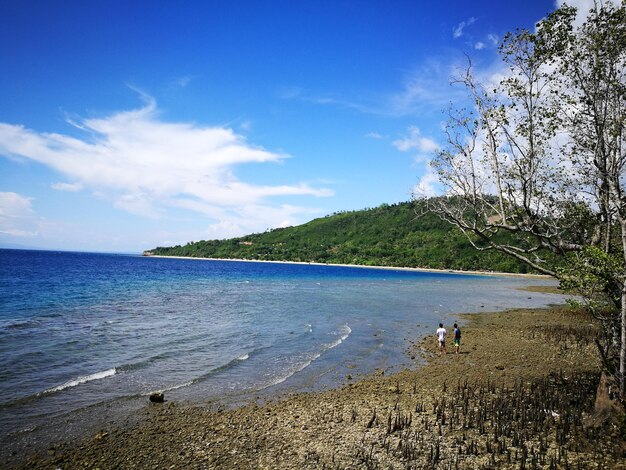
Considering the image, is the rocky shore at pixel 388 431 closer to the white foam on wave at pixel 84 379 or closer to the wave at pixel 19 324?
the white foam on wave at pixel 84 379

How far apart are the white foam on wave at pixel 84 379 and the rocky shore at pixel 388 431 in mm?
5334

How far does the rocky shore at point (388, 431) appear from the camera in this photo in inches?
443

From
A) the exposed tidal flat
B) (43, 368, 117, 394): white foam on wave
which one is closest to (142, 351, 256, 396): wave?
the exposed tidal flat

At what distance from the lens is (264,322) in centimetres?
3859

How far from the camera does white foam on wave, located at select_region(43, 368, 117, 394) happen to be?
18.2 metres

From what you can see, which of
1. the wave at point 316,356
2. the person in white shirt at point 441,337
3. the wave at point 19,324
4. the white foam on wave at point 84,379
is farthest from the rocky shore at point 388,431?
the wave at point 19,324

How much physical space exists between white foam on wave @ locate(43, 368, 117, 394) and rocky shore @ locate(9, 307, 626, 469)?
5334 millimetres

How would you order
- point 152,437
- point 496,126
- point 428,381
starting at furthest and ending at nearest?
point 428,381, point 496,126, point 152,437

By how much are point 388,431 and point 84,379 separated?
1588 centimetres

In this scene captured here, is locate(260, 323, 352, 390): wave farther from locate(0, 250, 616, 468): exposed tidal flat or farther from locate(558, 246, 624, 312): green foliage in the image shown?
locate(558, 246, 624, 312): green foliage

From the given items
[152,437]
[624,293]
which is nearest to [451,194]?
[624,293]

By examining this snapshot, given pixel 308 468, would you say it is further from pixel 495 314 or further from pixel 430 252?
pixel 430 252

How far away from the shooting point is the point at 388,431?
42.3 ft

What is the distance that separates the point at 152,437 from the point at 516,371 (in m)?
18.2
